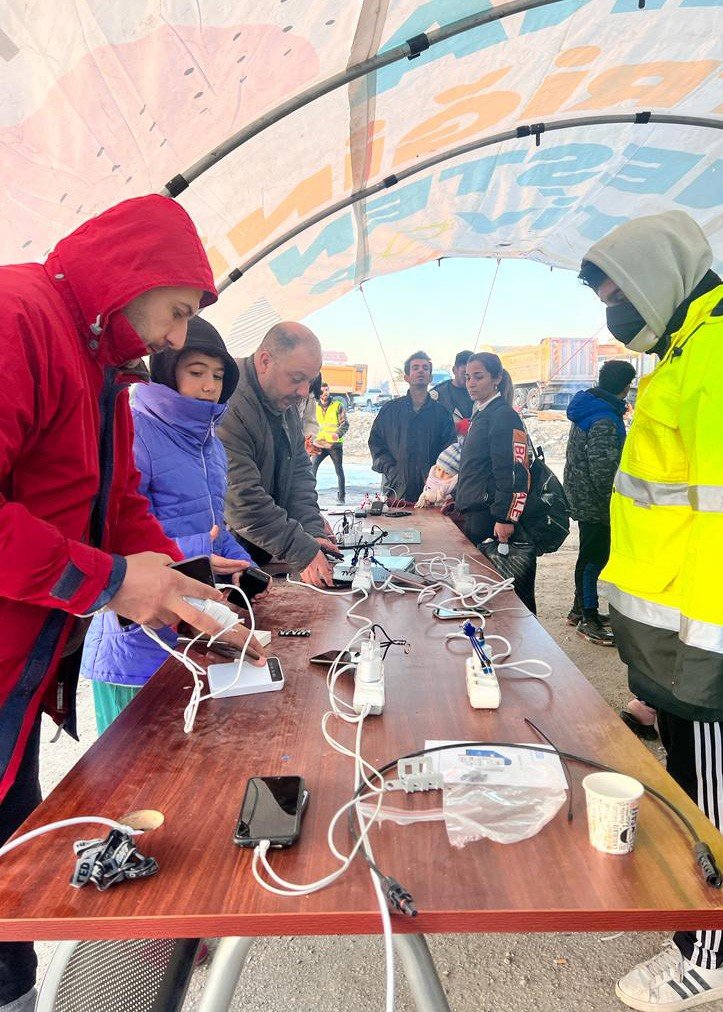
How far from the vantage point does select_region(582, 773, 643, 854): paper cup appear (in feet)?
2.59

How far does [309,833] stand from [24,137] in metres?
2.08

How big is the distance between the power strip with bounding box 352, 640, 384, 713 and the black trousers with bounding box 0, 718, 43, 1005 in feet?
2.20

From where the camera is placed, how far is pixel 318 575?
2.17 metres

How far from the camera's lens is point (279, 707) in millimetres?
1242

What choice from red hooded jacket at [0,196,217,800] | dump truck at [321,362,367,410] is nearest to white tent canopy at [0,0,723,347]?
red hooded jacket at [0,196,217,800]

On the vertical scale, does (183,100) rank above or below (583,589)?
above

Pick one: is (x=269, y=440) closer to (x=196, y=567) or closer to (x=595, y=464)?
(x=196, y=567)

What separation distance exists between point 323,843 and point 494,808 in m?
0.26

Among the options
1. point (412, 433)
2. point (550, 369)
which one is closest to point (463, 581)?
point (412, 433)

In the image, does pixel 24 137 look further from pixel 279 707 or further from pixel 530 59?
pixel 530 59

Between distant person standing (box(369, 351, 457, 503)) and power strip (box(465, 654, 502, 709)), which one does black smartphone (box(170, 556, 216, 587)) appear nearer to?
power strip (box(465, 654, 502, 709))

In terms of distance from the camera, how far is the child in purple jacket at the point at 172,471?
5.16 feet

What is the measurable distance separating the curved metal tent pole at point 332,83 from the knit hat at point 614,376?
1.91 metres

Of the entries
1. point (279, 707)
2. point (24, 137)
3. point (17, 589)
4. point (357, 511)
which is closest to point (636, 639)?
point (279, 707)
